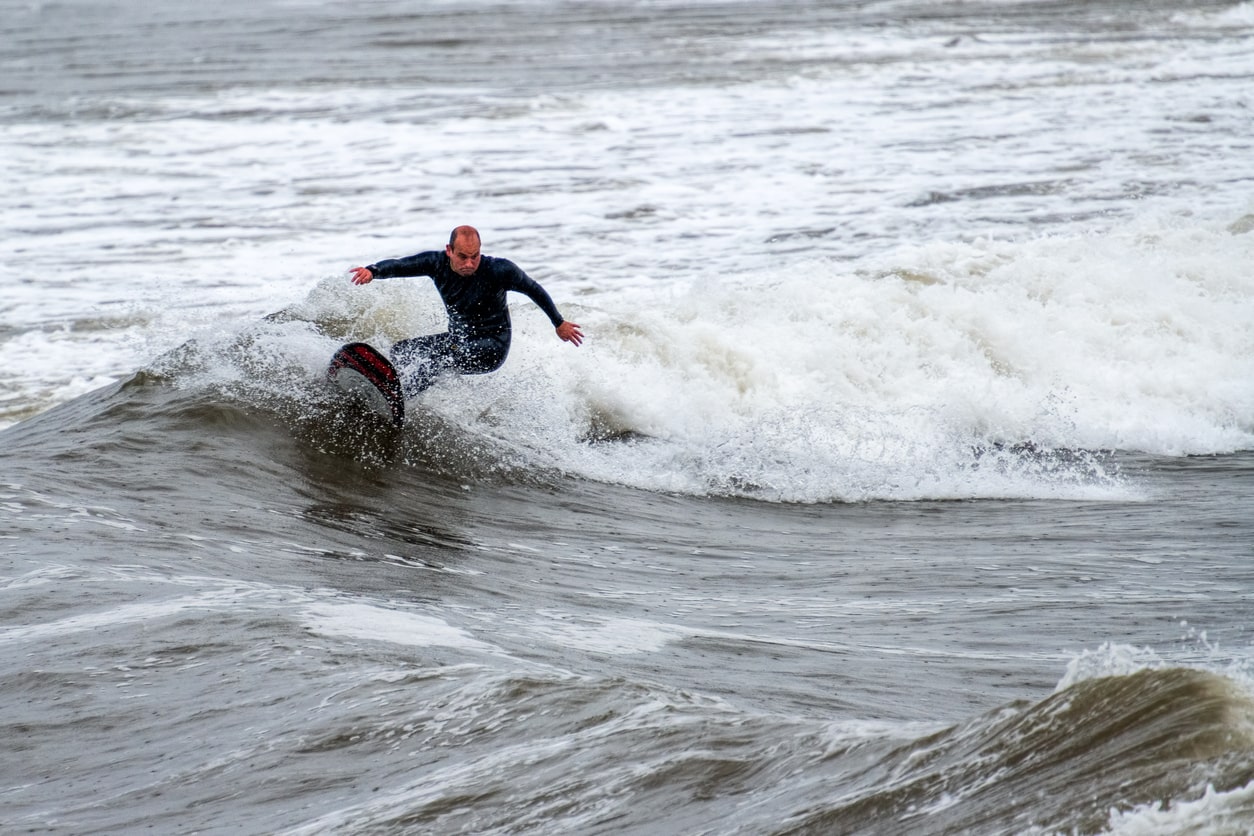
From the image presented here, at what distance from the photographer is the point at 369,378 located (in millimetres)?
9227

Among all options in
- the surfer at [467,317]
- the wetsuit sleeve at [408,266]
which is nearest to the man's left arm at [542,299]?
the surfer at [467,317]

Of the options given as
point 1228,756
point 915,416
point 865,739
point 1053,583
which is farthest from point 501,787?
point 915,416

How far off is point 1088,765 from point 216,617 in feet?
11.5

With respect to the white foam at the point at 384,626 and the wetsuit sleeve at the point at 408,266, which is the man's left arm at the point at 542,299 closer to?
the wetsuit sleeve at the point at 408,266

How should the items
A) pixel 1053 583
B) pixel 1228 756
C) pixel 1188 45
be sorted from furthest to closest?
pixel 1188 45, pixel 1053 583, pixel 1228 756

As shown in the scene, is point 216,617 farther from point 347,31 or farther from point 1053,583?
point 347,31

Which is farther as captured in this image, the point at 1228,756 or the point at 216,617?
the point at 216,617

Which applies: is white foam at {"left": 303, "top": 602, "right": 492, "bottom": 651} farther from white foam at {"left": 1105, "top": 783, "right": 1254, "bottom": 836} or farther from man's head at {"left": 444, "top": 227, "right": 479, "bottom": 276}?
man's head at {"left": 444, "top": 227, "right": 479, "bottom": 276}

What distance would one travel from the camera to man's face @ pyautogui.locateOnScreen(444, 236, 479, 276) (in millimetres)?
9242

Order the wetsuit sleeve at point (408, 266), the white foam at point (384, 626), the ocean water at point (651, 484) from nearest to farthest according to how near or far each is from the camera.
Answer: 1. the ocean water at point (651, 484)
2. the white foam at point (384, 626)
3. the wetsuit sleeve at point (408, 266)

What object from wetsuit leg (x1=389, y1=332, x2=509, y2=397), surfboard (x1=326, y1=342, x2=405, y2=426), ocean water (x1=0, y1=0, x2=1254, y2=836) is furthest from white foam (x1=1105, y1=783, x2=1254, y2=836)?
wetsuit leg (x1=389, y1=332, x2=509, y2=397)

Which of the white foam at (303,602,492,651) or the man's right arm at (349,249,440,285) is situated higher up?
the man's right arm at (349,249,440,285)

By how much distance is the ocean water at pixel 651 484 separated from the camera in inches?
168

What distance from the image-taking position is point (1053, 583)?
7.09 meters
